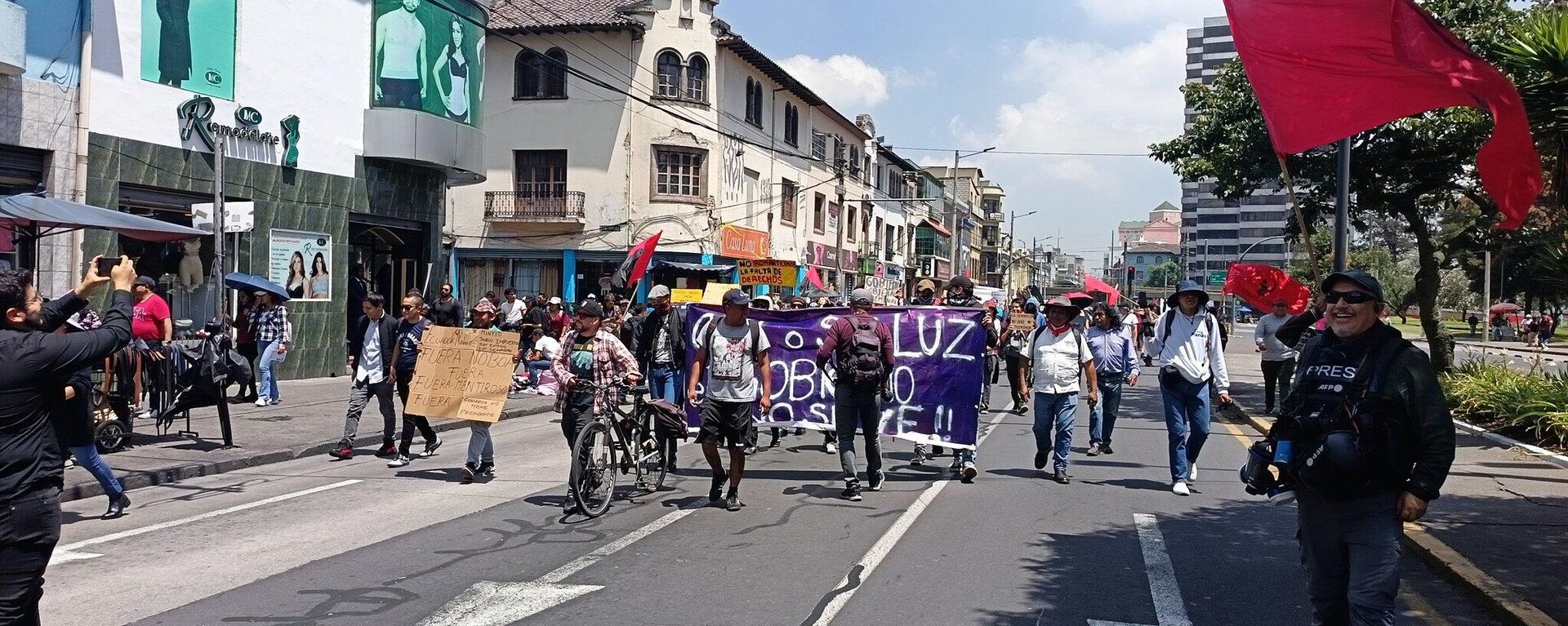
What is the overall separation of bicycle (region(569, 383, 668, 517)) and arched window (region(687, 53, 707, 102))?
24684 millimetres

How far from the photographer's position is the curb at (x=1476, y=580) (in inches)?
216

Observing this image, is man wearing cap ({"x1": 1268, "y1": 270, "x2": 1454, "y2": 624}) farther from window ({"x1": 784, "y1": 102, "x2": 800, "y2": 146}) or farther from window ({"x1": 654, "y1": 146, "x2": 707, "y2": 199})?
window ({"x1": 784, "y1": 102, "x2": 800, "y2": 146})

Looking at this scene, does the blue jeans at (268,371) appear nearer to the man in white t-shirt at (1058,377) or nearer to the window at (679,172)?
the man in white t-shirt at (1058,377)

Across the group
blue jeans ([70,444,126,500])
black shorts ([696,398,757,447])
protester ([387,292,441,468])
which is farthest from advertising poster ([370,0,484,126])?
black shorts ([696,398,757,447])

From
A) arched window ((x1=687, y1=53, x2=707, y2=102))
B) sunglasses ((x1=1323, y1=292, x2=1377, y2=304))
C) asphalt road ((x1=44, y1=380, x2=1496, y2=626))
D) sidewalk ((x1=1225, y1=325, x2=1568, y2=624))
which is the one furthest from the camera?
arched window ((x1=687, y1=53, x2=707, y2=102))

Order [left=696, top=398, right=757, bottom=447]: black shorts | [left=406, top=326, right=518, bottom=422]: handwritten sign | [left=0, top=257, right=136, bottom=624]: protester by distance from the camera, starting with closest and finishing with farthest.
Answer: [left=0, top=257, right=136, bottom=624]: protester < [left=696, top=398, right=757, bottom=447]: black shorts < [left=406, top=326, right=518, bottom=422]: handwritten sign

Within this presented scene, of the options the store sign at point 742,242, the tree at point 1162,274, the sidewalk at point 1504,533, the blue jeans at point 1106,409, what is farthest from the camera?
the tree at point 1162,274

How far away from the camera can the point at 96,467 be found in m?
7.83

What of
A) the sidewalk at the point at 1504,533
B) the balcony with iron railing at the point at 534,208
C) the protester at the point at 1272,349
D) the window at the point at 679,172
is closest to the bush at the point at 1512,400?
the sidewalk at the point at 1504,533

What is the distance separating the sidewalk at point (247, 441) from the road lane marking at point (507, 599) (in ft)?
15.4

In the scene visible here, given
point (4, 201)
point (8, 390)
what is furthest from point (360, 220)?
point (8, 390)

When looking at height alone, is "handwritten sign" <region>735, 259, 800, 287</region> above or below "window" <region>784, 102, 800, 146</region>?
below

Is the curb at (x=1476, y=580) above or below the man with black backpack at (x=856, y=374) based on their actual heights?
below

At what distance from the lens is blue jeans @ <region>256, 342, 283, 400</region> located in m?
15.3
